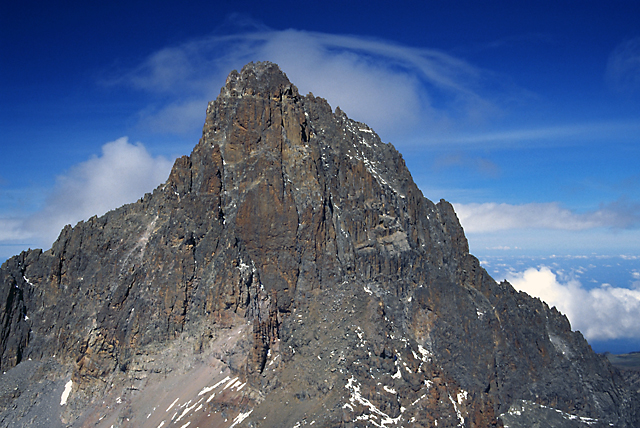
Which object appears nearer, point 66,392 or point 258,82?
point 66,392

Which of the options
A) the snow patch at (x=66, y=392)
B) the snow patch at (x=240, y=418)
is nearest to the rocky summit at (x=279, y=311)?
the snow patch at (x=240, y=418)

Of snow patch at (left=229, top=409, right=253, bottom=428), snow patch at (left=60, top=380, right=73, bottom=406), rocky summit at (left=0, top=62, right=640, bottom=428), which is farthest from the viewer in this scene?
snow patch at (left=60, top=380, right=73, bottom=406)

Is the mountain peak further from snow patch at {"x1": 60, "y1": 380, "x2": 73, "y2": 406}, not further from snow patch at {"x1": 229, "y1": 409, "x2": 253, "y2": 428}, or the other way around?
snow patch at {"x1": 60, "y1": 380, "x2": 73, "y2": 406}

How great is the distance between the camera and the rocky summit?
82.6 meters

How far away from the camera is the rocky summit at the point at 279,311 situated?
82562 millimetres

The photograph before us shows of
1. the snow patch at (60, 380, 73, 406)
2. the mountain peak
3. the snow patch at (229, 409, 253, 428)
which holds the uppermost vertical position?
the mountain peak

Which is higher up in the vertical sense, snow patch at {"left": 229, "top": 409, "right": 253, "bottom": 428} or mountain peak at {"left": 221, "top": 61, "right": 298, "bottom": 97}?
mountain peak at {"left": 221, "top": 61, "right": 298, "bottom": 97}

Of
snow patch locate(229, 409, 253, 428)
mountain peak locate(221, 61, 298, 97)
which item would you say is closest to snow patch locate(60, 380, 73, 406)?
snow patch locate(229, 409, 253, 428)

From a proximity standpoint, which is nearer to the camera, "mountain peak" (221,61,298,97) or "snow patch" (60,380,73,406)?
"snow patch" (60,380,73,406)

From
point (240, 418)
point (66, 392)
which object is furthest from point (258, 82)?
point (66, 392)

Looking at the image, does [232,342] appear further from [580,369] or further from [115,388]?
[580,369]

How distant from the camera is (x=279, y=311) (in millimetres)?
90250

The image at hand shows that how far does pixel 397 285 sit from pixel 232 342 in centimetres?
3785

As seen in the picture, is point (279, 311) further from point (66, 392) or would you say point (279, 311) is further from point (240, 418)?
point (66, 392)
